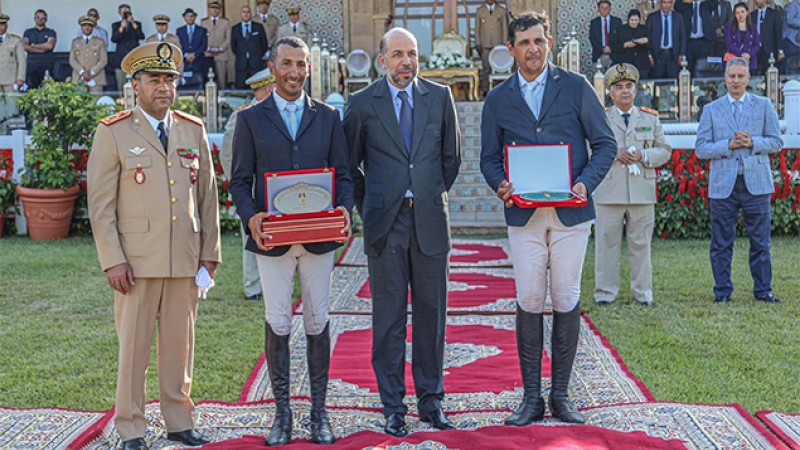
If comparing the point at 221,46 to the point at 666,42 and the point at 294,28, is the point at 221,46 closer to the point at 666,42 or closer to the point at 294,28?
the point at 294,28

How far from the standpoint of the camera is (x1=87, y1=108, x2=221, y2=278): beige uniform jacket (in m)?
4.05

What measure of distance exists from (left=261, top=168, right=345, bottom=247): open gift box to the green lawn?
1.36 metres

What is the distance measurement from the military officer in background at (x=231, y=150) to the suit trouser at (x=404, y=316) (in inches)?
66.4

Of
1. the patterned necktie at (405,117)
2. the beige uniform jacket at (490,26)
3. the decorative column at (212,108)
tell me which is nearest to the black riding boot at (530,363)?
the patterned necktie at (405,117)

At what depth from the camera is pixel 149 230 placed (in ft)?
13.5

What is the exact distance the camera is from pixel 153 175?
4129 millimetres

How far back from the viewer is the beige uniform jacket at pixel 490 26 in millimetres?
16547

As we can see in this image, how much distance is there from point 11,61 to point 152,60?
12.1 meters

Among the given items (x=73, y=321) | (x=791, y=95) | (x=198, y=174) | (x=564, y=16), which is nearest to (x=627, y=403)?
(x=198, y=174)

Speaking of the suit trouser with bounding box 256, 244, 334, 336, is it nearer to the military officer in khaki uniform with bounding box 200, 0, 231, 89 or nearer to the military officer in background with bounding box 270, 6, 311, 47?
the military officer in background with bounding box 270, 6, 311, 47

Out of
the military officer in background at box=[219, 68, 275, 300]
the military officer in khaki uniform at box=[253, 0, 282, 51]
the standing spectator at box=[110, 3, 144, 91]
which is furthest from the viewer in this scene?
the military officer in khaki uniform at box=[253, 0, 282, 51]

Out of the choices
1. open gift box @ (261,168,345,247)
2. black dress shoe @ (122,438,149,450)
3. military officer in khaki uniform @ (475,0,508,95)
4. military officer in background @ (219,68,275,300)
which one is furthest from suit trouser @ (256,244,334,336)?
military officer in khaki uniform @ (475,0,508,95)

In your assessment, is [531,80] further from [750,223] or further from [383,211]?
[750,223]

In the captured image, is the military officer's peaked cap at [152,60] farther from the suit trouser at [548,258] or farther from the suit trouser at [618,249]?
the suit trouser at [618,249]
